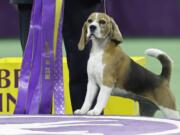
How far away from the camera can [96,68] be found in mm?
3066

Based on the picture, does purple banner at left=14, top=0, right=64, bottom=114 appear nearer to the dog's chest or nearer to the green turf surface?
the dog's chest

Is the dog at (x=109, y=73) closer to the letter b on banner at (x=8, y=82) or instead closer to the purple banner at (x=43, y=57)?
the purple banner at (x=43, y=57)

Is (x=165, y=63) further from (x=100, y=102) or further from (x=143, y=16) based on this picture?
(x=143, y=16)

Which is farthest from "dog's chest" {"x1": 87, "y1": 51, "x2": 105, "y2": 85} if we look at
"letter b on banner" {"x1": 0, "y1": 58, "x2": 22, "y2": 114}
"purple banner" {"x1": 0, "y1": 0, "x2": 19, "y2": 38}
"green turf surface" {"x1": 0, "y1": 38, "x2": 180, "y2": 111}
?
"purple banner" {"x1": 0, "y1": 0, "x2": 19, "y2": 38}

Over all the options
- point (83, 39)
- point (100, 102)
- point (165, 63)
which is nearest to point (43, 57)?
point (83, 39)

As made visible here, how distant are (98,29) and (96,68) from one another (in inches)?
6.5

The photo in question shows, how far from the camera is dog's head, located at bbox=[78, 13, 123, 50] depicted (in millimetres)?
3037

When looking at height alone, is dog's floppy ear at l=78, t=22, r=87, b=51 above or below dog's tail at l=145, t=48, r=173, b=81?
above

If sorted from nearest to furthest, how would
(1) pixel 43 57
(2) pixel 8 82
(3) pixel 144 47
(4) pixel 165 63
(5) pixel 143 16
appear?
(1) pixel 43 57, (4) pixel 165 63, (2) pixel 8 82, (3) pixel 144 47, (5) pixel 143 16

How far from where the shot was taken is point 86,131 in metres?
2.14

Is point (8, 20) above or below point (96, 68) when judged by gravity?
below

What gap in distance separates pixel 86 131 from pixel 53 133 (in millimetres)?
103

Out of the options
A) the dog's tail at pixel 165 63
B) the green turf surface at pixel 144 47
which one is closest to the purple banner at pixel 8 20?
the green turf surface at pixel 144 47

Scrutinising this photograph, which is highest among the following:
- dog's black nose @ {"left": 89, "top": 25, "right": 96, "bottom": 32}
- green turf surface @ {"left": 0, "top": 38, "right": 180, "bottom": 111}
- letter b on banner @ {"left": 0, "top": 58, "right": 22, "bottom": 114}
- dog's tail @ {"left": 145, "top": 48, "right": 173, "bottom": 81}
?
dog's black nose @ {"left": 89, "top": 25, "right": 96, "bottom": 32}
